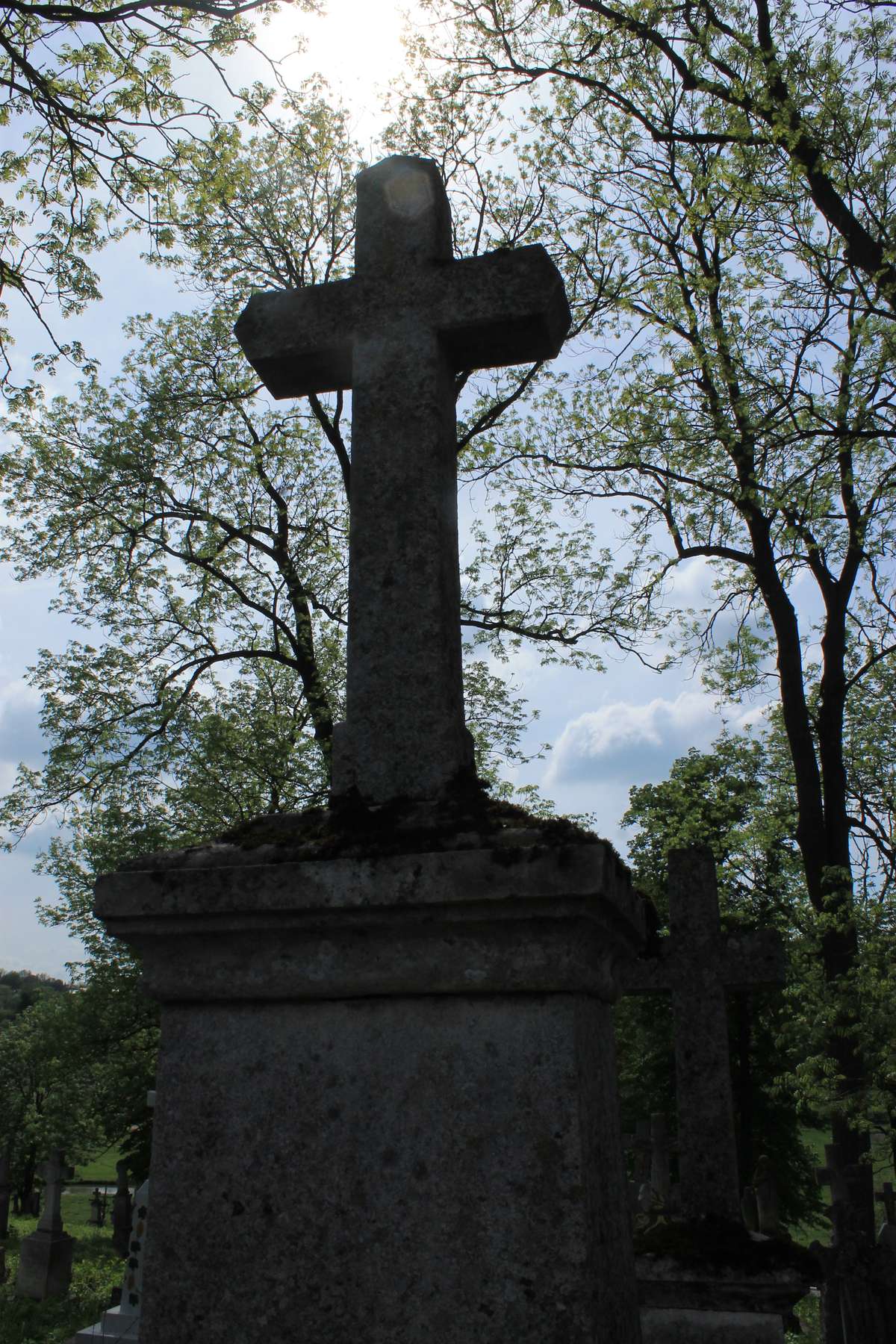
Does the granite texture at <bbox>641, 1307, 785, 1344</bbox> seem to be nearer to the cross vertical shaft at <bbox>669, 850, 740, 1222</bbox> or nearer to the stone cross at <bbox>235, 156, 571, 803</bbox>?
the cross vertical shaft at <bbox>669, 850, 740, 1222</bbox>

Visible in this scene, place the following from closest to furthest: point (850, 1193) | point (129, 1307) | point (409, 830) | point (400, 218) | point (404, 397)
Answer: point (409, 830) < point (404, 397) < point (400, 218) < point (850, 1193) < point (129, 1307)

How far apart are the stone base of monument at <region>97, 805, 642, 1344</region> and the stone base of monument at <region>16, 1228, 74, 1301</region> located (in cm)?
1495

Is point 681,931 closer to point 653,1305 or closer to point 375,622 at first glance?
point 653,1305

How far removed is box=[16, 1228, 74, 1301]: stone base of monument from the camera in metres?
14.2

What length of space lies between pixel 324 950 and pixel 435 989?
0.25 m

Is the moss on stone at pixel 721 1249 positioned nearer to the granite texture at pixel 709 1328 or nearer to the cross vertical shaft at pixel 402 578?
the granite texture at pixel 709 1328

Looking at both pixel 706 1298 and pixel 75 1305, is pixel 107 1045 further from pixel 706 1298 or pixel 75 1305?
pixel 706 1298

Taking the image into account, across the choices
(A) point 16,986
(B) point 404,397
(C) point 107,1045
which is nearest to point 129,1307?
(B) point 404,397

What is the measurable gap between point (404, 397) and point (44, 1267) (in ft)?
51.4

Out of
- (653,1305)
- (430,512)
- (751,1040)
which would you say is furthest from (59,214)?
(751,1040)

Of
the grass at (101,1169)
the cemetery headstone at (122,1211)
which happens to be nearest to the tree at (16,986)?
the grass at (101,1169)

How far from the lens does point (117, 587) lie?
55.1 ft

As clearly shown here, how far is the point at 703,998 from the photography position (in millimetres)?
6473

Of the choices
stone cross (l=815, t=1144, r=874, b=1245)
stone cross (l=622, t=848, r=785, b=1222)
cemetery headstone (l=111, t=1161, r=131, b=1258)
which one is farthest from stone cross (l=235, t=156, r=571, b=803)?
cemetery headstone (l=111, t=1161, r=131, b=1258)
